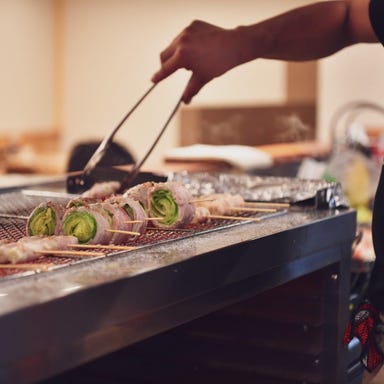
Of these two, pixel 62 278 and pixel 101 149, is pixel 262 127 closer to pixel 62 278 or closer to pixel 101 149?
pixel 101 149

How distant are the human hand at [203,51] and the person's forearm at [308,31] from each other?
3 centimetres

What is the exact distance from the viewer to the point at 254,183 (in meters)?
2.36

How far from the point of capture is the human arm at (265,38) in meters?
2.04

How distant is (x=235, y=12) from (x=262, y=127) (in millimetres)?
1270

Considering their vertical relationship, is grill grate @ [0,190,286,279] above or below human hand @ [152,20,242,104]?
below

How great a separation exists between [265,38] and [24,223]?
0.72 meters

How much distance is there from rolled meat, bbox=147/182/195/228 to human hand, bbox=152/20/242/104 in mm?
333

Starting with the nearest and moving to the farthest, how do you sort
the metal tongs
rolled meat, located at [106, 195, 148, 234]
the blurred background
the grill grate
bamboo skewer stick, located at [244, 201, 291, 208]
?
the grill grate
rolled meat, located at [106, 195, 148, 234]
bamboo skewer stick, located at [244, 201, 291, 208]
the metal tongs
the blurred background

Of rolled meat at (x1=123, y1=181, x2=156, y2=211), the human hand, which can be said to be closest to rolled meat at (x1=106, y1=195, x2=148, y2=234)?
rolled meat at (x1=123, y1=181, x2=156, y2=211)

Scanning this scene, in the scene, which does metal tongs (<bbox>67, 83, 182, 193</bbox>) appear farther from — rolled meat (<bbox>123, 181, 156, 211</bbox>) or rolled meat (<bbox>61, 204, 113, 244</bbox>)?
rolled meat (<bbox>61, 204, 113, 244</bbox>)

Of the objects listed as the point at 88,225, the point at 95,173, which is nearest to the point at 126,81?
the point at 95,173

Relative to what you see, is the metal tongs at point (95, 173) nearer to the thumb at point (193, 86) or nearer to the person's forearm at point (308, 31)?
the thumb at point (193, 86)

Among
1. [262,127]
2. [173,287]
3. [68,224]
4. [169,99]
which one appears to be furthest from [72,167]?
[169,99]

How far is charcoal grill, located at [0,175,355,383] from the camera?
1118 mm
